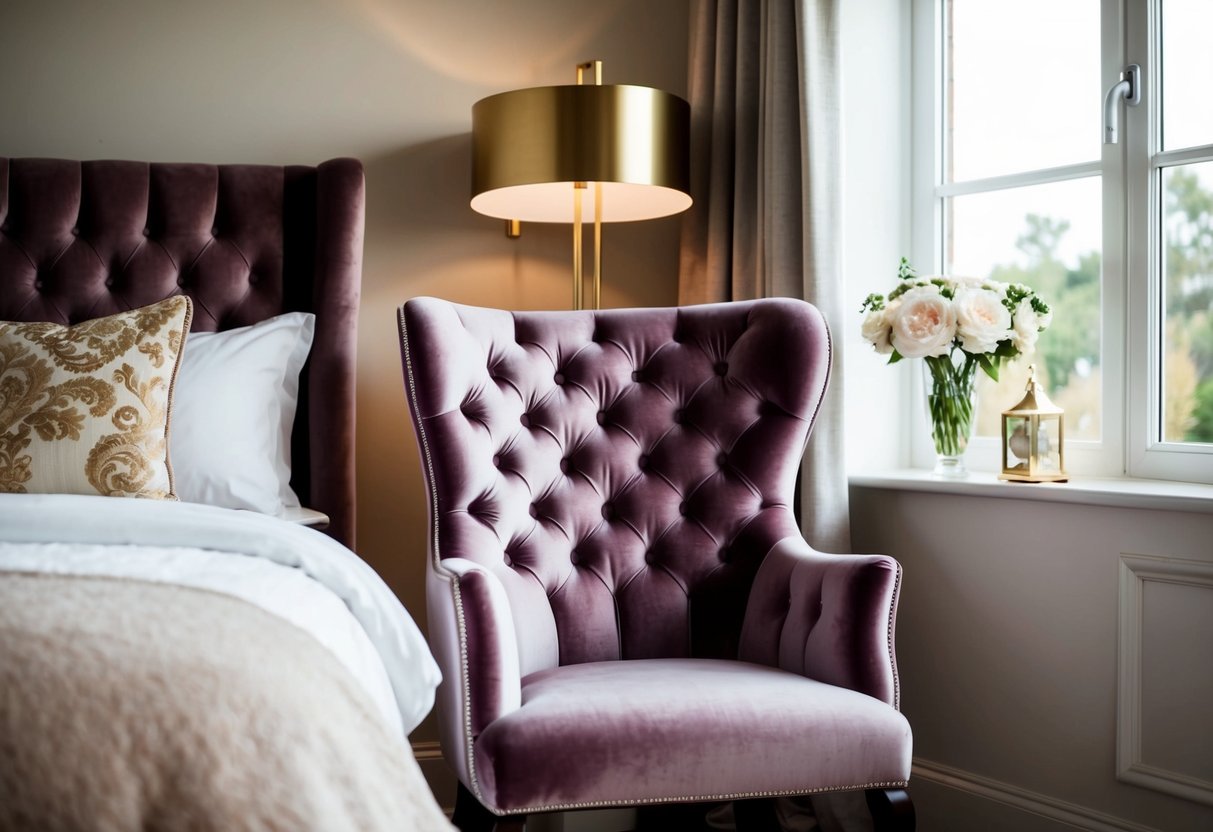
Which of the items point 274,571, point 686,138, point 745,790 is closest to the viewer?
point 274,571

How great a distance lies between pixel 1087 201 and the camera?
2.30 metres

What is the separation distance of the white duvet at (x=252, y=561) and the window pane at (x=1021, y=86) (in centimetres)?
192

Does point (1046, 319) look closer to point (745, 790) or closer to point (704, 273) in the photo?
point (704, 273)

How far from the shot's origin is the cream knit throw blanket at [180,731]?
2.40ft

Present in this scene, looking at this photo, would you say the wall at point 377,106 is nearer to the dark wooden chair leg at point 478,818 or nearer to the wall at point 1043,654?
the dark wooden chair leg at point 478,818

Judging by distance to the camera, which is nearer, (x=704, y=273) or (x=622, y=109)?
(x=622, y=109)

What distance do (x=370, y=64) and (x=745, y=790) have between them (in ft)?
6.57

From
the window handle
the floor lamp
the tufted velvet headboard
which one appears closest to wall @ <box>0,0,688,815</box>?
the tufted velvet headboard

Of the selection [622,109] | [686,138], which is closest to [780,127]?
[686,138]

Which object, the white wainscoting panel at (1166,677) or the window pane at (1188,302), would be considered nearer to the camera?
the white wainscoting panel at (1166,677)

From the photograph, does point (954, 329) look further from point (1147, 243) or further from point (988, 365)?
point (1147, 243)

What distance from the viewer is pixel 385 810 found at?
32.0 inches

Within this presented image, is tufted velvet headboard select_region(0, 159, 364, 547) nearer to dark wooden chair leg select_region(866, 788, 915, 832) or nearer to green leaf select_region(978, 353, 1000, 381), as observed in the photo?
dark wooden chair leg select_region(866, 788, 915, 832)

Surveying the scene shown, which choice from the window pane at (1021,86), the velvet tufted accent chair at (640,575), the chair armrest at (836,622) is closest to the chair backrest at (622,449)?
the velvet tufted accent chair at (640,575)
